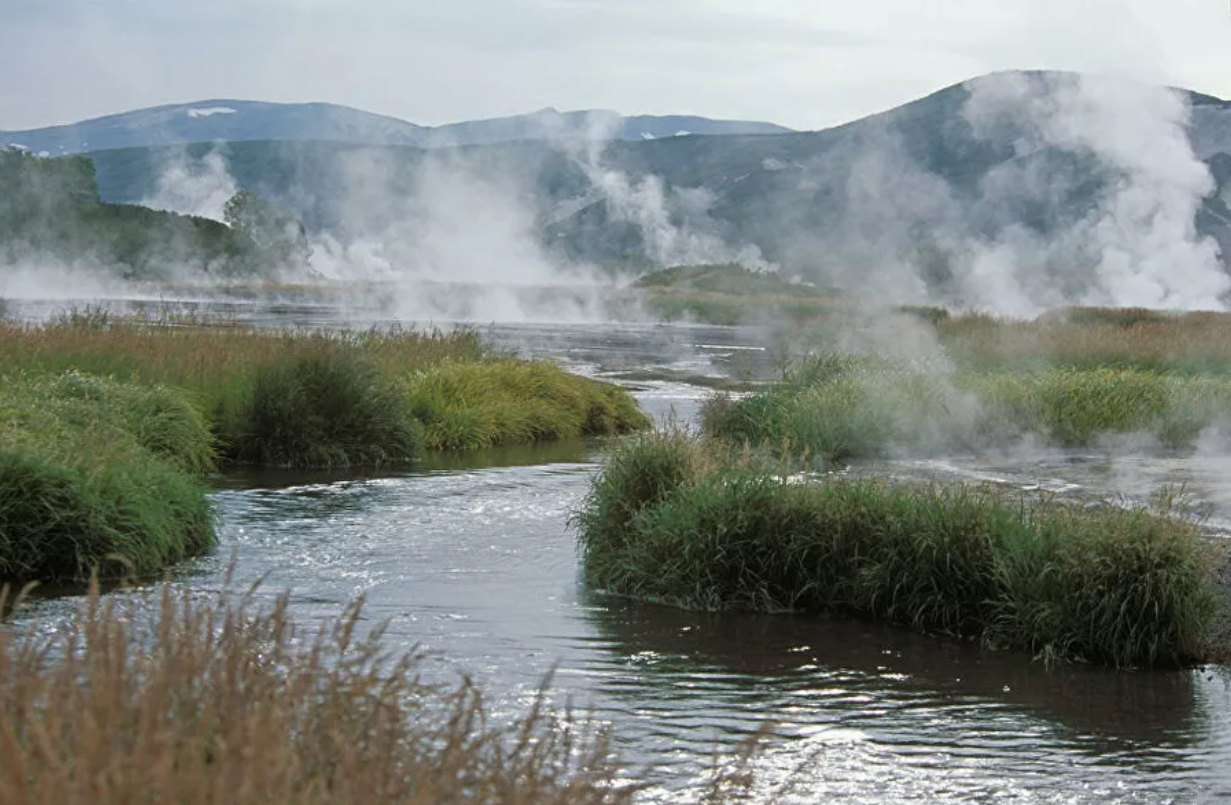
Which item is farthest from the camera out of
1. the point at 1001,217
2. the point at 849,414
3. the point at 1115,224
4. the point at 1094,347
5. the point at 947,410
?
the point at 1001,217

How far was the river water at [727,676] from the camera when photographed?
759 centimetres

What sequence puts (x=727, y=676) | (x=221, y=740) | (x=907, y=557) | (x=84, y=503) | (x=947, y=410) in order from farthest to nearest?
(x=947, y=410)
(x=84, y=503)
(x=907, y=557)
(x=727, y=676)
(x=221, y=740)

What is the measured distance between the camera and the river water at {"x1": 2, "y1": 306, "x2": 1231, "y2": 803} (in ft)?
24.9

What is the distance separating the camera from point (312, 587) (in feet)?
36.6

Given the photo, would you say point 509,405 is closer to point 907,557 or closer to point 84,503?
point 84,503

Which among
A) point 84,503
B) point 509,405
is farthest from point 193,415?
point 509,405

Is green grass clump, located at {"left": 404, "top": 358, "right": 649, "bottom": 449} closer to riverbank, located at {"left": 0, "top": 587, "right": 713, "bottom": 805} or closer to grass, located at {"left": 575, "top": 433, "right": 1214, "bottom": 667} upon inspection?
grass, located at {"left": 575, "top": 433, "right": 1214, "bottom": 667}

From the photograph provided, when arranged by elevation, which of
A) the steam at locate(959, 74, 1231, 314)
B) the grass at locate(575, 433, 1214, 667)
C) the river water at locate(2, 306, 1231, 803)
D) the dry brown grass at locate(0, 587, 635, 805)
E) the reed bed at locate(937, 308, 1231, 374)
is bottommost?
the river water at locate(2, 306, 1231, 803)

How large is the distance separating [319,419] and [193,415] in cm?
191

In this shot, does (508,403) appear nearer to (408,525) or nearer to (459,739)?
(408,525)

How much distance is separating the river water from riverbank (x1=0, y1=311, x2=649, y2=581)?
678mm

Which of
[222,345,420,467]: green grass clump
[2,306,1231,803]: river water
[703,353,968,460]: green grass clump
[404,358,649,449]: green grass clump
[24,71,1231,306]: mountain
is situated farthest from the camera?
[24,71,1231,306]: mountain

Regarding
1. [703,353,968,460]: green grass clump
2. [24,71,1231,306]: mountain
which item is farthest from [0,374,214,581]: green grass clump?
[24,71,1231,306]: mountain

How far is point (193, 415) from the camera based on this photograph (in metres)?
17.1
